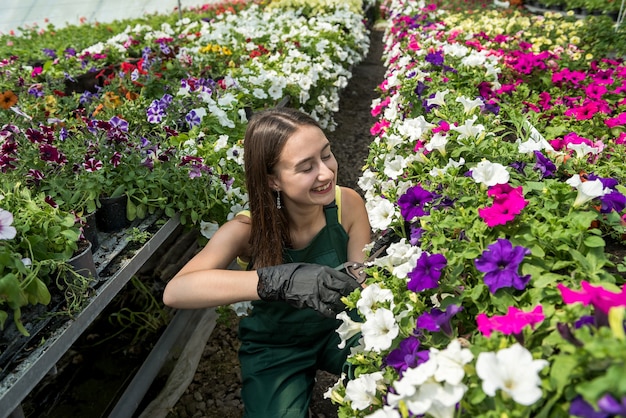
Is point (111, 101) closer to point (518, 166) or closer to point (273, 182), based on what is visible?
point (273, 182)

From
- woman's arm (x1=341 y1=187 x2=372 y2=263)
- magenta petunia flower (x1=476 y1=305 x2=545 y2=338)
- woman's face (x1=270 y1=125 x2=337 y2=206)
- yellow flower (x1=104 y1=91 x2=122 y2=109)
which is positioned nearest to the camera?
magenta petunia flower (x1=476 y1=305 x2=545 y2=338)

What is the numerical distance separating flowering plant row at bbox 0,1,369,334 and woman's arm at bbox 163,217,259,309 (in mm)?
333

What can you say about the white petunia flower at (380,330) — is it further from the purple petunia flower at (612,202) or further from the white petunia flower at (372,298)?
the purple petunia flower at (612,202)

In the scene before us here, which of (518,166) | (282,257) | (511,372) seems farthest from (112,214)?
(511,372)

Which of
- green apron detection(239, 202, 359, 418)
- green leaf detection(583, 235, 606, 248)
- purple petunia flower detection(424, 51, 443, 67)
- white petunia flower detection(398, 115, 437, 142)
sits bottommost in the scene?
green apron detection(239, 202, 359, 418)

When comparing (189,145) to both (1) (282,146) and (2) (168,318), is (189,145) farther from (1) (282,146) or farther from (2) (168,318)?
(2) (168,318)

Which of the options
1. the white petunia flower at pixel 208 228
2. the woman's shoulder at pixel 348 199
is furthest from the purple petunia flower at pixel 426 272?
the white petunia flower at pixel 208 228

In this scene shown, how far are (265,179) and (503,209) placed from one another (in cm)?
85

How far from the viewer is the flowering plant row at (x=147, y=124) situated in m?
1.91

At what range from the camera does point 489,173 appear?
1.28 metres

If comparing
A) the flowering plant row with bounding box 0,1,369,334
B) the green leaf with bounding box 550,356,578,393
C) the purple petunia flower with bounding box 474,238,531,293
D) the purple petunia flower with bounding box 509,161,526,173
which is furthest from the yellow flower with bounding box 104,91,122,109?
the green leaf with bounding box 550,356,578,393

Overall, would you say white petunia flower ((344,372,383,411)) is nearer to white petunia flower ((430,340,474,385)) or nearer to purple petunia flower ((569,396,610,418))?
white petunia flower ((430,340,474,385))

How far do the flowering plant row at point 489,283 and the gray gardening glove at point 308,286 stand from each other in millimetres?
128

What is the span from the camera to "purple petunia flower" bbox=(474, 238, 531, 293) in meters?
0.98
